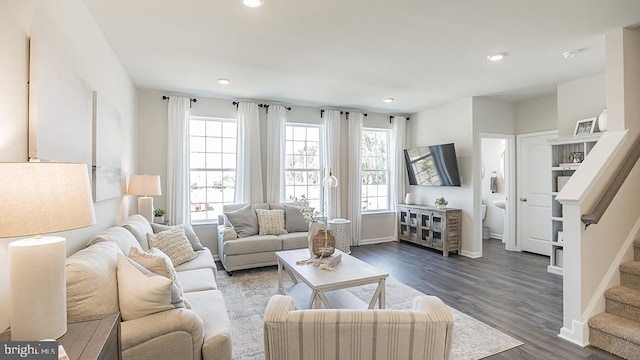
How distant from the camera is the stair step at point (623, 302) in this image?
2492mm

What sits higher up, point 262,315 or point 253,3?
point 253,3

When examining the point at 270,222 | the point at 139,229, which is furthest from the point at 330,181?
the point at 139,229

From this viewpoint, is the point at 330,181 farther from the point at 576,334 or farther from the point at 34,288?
the point at 34,288

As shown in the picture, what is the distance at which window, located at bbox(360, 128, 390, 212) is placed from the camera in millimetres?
6344

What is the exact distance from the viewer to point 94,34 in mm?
2566

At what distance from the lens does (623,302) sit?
2.55m

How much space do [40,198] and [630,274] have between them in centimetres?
405

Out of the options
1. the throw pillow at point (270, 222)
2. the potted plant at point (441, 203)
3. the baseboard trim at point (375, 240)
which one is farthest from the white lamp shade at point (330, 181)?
the potted plant at point (441, 203)

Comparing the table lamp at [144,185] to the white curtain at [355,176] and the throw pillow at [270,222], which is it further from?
the white curtain at [355,176]

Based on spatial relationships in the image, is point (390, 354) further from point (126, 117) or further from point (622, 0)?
point (126, 117)

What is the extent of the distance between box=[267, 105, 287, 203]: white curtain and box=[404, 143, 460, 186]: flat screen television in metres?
2.55

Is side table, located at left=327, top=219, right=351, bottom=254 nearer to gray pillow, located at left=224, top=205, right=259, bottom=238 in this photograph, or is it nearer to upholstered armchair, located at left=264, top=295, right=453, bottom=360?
gray pillow, located at left=224, top=205, right=259, bottom=238

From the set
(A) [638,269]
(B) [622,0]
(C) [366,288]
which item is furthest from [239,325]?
(B) [622,0]

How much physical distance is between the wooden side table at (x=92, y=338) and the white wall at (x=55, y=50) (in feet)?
1.02
